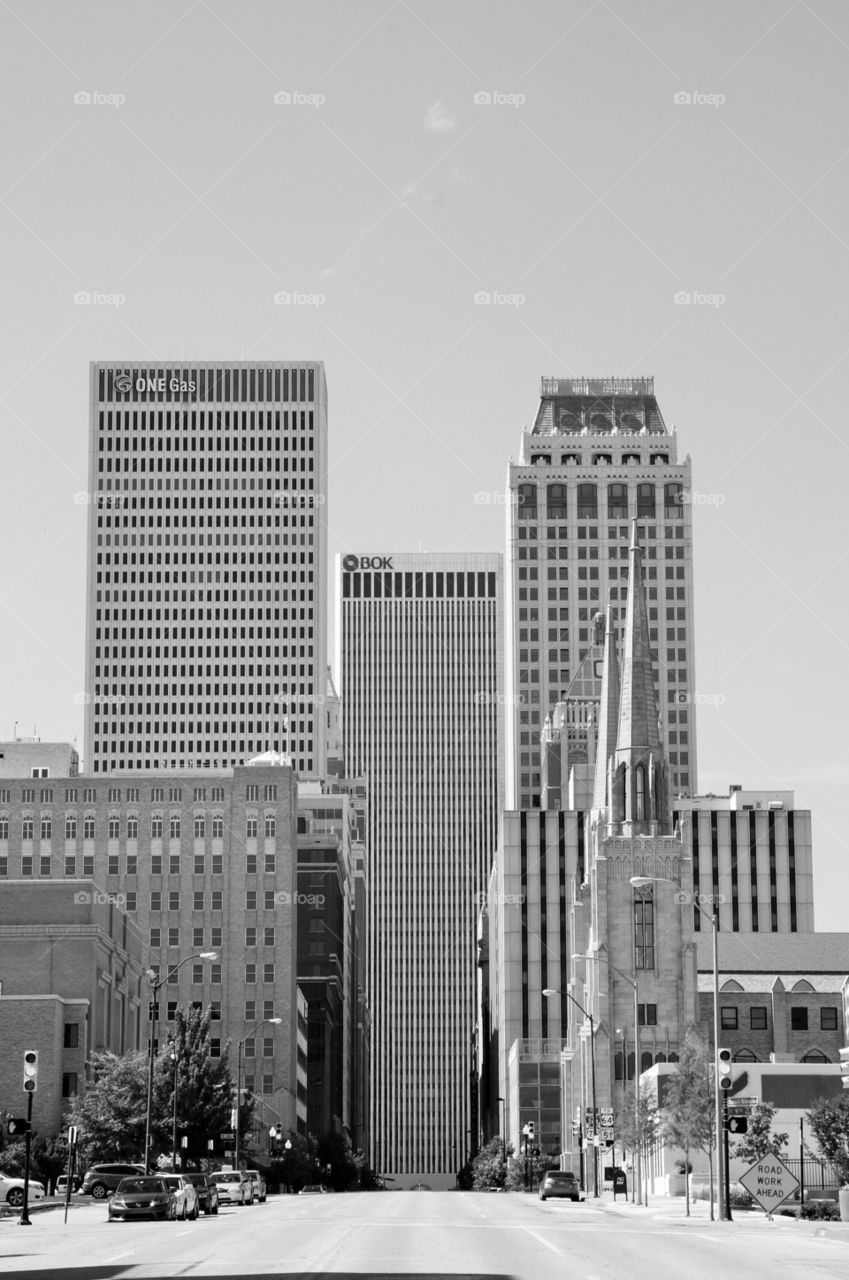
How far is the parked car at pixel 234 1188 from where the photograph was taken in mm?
72500

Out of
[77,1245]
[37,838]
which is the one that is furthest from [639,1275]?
[37,838]

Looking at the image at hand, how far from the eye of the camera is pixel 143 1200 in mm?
49656

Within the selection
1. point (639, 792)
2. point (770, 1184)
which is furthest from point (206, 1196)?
point (639, 792)

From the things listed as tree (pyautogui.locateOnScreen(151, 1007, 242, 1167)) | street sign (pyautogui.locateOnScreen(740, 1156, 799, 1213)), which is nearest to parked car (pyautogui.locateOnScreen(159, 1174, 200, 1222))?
street sign (pyautogui.locateOnScreen(740, 1156, 799, 1213))

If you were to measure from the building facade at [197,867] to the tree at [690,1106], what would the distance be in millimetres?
90750

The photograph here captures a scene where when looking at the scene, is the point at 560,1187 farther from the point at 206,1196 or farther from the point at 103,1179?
the point at 206,1196

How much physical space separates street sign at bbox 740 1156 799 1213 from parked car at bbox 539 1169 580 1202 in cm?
3580

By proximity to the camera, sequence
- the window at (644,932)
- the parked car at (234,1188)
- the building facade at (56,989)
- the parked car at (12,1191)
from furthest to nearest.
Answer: the window at (644,932) < the building facade at (56,989) < the parked car at (234,1188) < the parked car at (12,1191)

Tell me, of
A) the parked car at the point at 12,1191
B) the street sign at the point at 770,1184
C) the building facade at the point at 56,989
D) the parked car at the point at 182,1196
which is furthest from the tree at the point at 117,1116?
the street sign at the point at 770,1184

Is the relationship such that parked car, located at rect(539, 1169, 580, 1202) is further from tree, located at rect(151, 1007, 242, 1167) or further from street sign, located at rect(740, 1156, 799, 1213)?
street sign, located at rect(740, 1156, 799, 1213)

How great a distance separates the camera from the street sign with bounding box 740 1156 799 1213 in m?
43.6

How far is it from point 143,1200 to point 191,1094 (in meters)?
36.4

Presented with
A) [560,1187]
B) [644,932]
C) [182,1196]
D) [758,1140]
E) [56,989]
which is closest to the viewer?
[182,1196]

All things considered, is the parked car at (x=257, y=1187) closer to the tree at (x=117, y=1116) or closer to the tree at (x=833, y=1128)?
the tree at (x=117, y=1116)
